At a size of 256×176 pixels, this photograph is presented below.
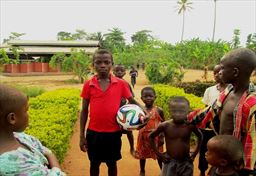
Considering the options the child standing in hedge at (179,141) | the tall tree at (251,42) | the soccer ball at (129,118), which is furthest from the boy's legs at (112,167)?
the tall tree at (251,42)

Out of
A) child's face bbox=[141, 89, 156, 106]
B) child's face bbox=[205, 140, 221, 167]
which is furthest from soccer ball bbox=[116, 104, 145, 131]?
child's face bbox=[205, 140, 221, 167]

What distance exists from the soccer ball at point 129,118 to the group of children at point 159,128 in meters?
0.09

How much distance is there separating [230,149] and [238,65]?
2.01ft

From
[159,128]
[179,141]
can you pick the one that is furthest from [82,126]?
[179,141]

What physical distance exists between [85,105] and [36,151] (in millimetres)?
1941

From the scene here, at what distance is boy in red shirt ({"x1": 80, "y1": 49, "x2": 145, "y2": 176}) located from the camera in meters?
3.64

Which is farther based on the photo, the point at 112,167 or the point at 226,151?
the point at 112,167

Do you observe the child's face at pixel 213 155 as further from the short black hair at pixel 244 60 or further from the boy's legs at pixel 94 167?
the boy's legs at pixel 94 167

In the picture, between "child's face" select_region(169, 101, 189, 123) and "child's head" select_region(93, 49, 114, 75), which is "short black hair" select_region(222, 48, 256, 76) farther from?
"child's head" select_region(93, 49, 114, 75)

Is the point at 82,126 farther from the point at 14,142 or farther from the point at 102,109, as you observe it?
the point at 14,142

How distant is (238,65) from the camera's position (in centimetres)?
235

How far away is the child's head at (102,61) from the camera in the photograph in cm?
358

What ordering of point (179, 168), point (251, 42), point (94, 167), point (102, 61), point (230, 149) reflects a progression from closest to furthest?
point (230, 149) → point (179, 168) → point (102, 61) → point (94, 167) → point (251, 42)

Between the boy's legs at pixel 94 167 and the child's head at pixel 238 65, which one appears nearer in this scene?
the child's head at pixel 238 65
